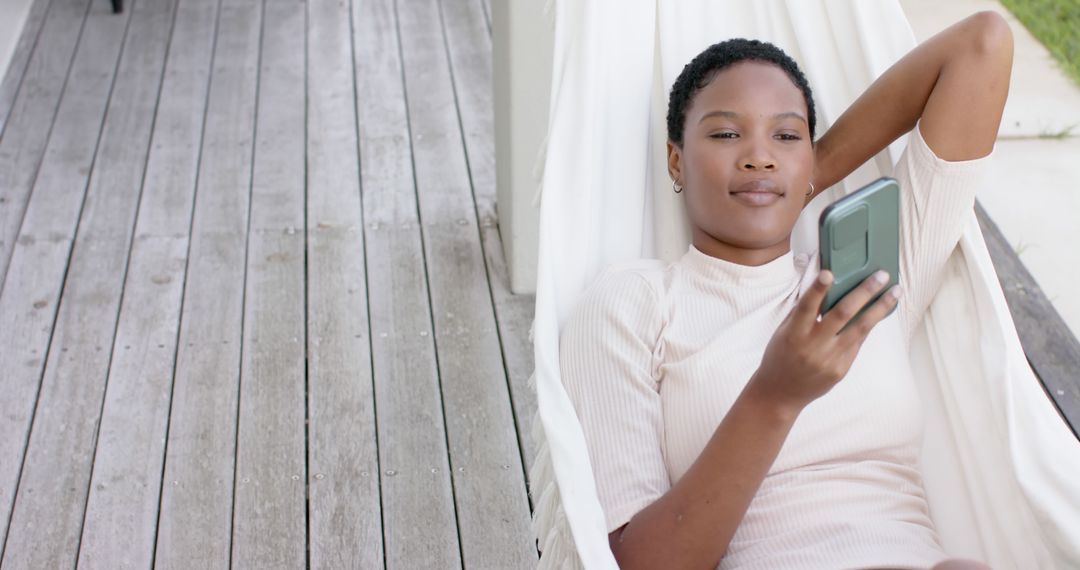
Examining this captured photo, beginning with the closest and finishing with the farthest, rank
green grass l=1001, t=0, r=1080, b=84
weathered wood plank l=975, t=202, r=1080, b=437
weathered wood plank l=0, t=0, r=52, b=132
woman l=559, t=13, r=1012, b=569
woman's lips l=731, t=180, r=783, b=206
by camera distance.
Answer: woman l=559, t=13, r=1012, b=569 → woman's lips l=731, t=180, r=783, b=206 → weathered wood plank l=975, t=202, r=1080, b=437 → weathered wood plank l=0, t=0, r=52, b=132 → green grass l=1001, t=0, r=1080, b=84

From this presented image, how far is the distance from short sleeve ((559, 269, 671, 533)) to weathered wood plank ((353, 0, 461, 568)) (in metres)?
0.67

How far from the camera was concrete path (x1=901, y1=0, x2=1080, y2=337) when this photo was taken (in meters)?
2.77

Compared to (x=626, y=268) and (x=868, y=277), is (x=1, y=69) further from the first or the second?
(x=868, y=277)

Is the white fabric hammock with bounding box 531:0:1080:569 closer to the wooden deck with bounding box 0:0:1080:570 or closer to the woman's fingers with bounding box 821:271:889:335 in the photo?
the woman's fingers with bounding box 821:271:889:335

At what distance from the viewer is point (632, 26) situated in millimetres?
1743

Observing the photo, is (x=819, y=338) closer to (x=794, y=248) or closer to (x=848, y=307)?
(x=848, y=307)

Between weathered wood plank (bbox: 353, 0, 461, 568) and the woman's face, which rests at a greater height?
the woman's face

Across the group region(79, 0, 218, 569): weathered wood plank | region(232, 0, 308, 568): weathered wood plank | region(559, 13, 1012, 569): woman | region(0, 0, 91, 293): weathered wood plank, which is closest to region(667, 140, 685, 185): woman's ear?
region(559, 13, 1012, 569): woman

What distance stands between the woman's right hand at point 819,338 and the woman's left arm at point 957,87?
435 mm

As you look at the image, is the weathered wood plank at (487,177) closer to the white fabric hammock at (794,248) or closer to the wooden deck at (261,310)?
the wooden deck at (261,310)

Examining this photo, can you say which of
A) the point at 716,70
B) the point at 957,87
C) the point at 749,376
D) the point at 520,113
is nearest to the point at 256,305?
the point at 520,113

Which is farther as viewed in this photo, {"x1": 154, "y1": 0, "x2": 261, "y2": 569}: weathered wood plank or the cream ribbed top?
{"x1": 154, "y1": 0, "x2": 261, "y2": 569}: weathered wood plank

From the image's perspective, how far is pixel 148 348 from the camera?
242 centimetres

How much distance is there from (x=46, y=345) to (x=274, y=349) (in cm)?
46
